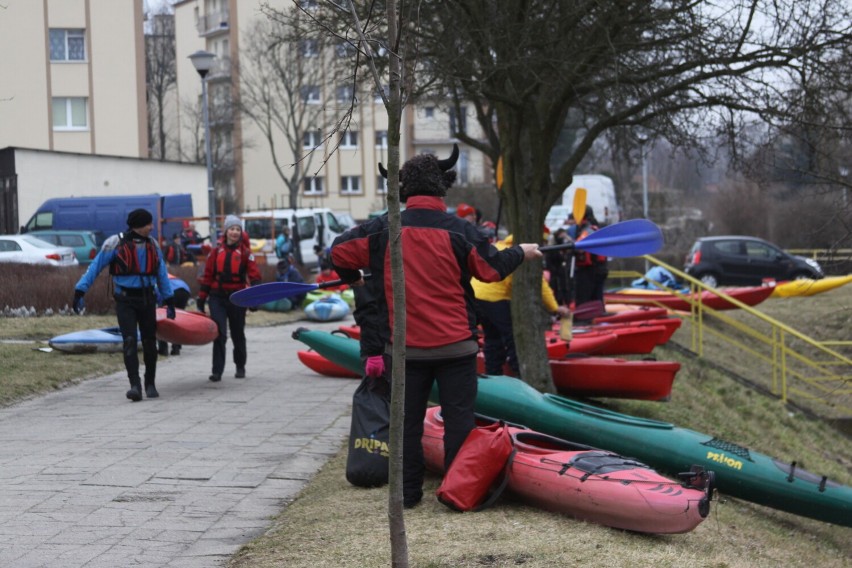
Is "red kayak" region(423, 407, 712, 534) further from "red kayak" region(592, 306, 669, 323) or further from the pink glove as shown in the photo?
"red kayak" region(592, 306, 669, 323)

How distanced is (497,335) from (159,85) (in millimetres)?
54533

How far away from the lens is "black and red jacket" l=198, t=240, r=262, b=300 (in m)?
12.1

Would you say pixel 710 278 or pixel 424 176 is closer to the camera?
pixel 424 176

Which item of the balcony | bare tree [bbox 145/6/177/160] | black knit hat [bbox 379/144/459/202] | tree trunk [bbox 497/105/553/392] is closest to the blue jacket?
tree trunk [bbox 497/105/553/392]

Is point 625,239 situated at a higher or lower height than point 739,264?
higher

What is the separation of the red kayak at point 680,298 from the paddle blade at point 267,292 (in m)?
13.7

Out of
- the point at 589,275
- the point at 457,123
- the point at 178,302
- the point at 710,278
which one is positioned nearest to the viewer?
the point at 457,123

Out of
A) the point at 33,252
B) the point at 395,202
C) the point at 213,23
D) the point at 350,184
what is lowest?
the point at 33,252

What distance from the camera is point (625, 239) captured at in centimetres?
752

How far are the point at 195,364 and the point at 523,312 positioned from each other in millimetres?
5408

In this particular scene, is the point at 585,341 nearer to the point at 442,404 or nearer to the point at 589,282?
the point at 589,282

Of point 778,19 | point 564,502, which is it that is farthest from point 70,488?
point 778,19

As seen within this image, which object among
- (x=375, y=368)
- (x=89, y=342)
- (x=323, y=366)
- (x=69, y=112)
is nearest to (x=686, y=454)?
(x=375, y=368)

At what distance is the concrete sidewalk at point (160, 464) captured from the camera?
5914mm
